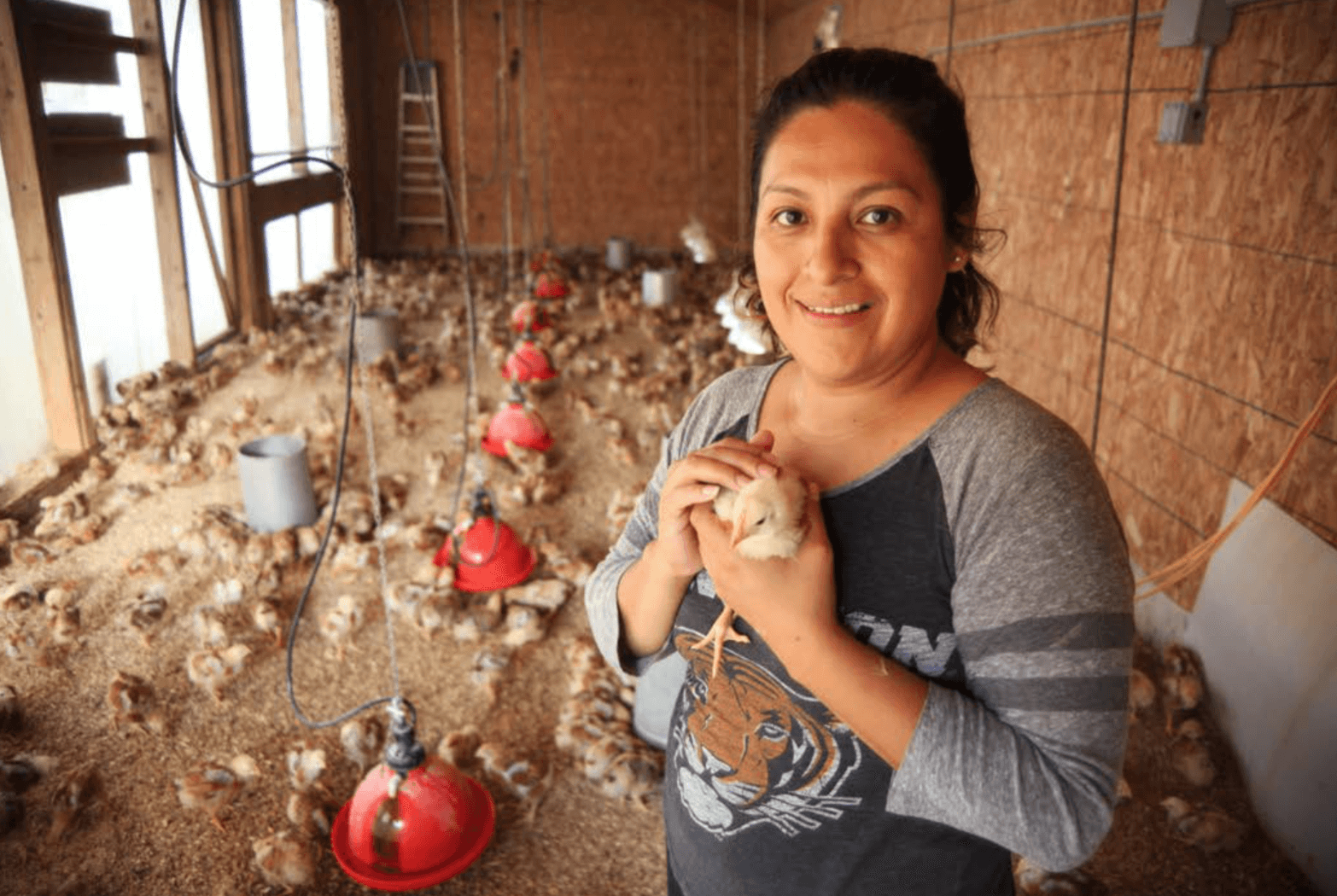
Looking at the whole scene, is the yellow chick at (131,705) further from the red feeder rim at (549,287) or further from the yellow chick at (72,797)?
the red feeder rim at (549,287)

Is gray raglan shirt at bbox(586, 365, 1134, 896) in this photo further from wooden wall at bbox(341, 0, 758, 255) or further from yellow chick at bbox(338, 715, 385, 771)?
wooden wall at bbox(341, 0, 758, 255)

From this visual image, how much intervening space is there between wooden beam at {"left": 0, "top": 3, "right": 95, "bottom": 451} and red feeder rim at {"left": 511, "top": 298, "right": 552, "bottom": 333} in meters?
1.57

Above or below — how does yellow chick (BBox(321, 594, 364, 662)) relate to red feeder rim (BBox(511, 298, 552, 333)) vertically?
below

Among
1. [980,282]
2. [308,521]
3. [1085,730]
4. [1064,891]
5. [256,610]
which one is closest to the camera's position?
[1085,730]

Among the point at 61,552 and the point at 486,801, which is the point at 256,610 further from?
the point at 486,801

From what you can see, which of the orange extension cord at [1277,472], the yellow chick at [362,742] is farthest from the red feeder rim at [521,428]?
the orange extension cord at [1277,472]

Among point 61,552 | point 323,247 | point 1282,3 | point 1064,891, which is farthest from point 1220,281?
point 323,247

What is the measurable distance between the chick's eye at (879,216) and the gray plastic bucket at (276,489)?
8.06 ft

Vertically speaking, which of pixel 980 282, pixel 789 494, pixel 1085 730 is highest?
pixel 980 282

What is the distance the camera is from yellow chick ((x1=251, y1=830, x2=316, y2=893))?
1.53 meters

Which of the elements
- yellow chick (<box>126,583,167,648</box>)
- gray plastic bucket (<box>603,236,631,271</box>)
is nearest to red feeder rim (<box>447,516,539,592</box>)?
yellow chick (<box>126,583,167,648</box>)

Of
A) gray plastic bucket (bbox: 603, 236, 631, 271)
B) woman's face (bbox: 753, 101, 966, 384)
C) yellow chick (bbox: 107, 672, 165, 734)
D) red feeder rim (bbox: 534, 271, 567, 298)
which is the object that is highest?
woman's face (bbox: 753, 101, 966, 384)

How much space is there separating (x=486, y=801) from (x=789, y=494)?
49.8 inches

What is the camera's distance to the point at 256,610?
2.32m
